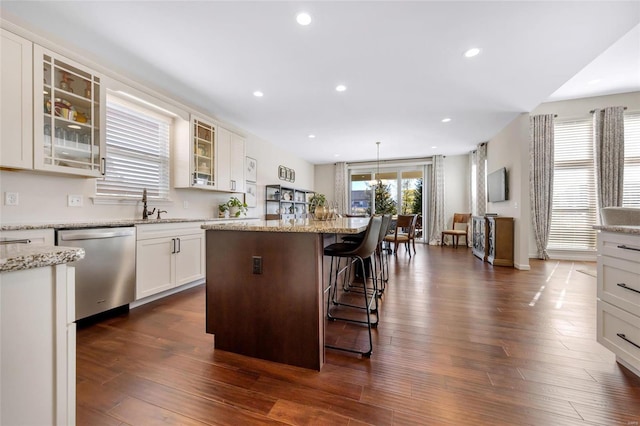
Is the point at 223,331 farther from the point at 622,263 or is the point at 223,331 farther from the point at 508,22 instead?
the point at 508,22

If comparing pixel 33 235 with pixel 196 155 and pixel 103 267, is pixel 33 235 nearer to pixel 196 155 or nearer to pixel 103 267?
pixel 103 267

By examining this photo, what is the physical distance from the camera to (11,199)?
2.07 metres

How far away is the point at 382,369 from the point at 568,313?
2.17 metres

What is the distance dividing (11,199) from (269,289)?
2.29 metres

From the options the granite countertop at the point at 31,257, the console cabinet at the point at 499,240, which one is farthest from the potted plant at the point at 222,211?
the console cabinet at the point at 499,240

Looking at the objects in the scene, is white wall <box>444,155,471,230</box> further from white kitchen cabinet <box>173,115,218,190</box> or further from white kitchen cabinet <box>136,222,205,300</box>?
white kitchen cabinet <box>136,222,205,300</box>

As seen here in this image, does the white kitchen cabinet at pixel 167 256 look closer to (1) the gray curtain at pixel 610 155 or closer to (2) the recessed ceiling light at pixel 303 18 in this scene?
(2) the recessed ceiling light at pixel 303 18

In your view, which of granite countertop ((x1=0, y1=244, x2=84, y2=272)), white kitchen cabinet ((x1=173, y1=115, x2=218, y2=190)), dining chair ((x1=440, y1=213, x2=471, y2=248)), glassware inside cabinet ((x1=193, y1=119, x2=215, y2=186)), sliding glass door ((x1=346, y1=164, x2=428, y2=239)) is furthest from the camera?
sliding glass door ((x1=346, y1=164, x2=428, y2=239))

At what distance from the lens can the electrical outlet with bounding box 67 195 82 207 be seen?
243 centimetres

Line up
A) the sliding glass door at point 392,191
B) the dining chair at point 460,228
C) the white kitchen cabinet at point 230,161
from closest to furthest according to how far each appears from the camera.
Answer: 1. the white kitchen cabinet at point 230,161
2. the dining chair at point 460,228
3. the sliding glass door at point 392,191

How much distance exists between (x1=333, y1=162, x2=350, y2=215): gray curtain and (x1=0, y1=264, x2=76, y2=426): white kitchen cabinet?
757cm

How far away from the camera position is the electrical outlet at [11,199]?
2.04m

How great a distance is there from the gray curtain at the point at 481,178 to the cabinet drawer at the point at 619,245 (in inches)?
188

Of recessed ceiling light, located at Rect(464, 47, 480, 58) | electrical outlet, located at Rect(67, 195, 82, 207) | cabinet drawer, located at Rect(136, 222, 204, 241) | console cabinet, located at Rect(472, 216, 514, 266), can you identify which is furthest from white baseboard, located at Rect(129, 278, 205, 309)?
console cabinet, located at Rect(472, 216, 514, 266)
